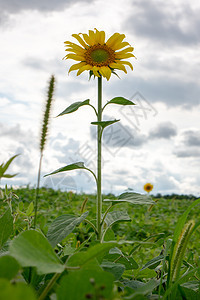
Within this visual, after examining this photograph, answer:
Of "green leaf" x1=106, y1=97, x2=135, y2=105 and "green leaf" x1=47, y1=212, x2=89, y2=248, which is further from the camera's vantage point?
"green leaf" x1=106, y1=97, x2=135, y2=105

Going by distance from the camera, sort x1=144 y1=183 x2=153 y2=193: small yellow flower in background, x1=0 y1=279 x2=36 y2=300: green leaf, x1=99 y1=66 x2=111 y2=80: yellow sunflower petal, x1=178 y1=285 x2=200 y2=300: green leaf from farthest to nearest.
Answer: x1=144 y1=183 x2=153 y2=193: small yellow flower in background → x1=99 y1=66 x2=111 y2=80: yellow sunflower petal → x1=178 y1=285 x2=200 y2=300: green leaf → x1=0 y1=279 x2=36 y2=300: green leaf

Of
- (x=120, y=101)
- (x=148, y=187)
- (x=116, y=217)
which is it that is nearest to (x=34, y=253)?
(x=116, y=217)

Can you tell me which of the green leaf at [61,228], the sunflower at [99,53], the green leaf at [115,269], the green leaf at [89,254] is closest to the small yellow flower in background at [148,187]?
the sunflower at [99,53]

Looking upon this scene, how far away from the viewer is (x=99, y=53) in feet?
5.23

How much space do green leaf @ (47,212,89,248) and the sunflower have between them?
2.41 feet

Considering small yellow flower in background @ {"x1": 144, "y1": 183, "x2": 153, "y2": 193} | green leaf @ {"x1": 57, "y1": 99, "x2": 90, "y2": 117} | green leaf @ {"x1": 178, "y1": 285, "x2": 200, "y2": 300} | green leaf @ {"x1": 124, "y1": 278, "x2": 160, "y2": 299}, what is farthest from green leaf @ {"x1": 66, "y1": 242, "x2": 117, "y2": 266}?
small yellow flower in background @ {"x1": 144, "y1": 183, "x2": 153, "y2": 193}

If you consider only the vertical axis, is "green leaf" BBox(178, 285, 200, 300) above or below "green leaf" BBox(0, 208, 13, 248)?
below

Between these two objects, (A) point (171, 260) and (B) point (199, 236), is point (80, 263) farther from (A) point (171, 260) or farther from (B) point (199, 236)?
(B) point (199, 236)

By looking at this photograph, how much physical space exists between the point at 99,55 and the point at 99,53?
2 cm

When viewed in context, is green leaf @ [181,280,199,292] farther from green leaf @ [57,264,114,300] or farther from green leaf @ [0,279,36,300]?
green leaf @ [0,279,36,300]

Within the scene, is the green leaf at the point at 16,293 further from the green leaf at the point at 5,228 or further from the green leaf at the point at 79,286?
the green leaf at the point at 5,228

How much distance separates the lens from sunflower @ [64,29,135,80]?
5.16ft

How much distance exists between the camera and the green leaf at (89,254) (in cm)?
75

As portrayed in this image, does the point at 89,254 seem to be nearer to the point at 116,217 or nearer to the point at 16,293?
the point at 16,293
